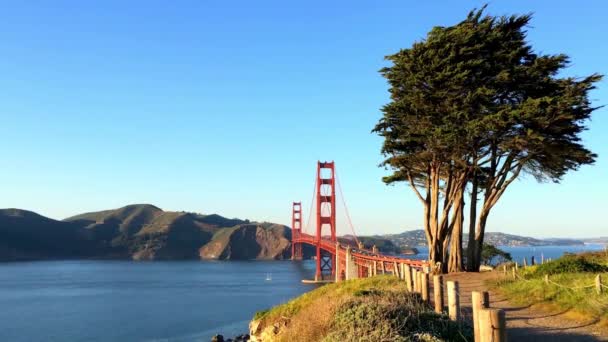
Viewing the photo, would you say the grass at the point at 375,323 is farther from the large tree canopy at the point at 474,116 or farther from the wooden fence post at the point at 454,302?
the large tree canopy at the point at 474,116

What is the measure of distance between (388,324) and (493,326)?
3.77 metres

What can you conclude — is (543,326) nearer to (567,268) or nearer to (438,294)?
(438,294)

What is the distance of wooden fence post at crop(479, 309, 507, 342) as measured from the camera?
4.95m

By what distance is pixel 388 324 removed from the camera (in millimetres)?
8531

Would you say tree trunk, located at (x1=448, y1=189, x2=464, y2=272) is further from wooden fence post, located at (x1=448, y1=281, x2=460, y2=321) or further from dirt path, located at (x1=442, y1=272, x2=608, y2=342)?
wooden fence post, located at (x1=448, y1=281, x2=460, y2=321)

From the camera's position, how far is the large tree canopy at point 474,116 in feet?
64.3

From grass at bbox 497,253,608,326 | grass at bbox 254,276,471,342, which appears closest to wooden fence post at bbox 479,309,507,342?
grass at bbox 254,276,471,342

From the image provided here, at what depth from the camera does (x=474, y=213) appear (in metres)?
23.1

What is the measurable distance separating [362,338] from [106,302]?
6251 centimetres

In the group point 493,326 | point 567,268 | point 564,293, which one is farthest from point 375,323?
point 567,268

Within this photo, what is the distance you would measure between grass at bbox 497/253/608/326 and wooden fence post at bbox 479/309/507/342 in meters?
7.02

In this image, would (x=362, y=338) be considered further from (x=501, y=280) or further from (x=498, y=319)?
(x=501, y=280)

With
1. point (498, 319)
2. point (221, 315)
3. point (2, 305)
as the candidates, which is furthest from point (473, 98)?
point (2, 305)

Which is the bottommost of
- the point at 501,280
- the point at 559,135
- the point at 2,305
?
the point at 2,305
